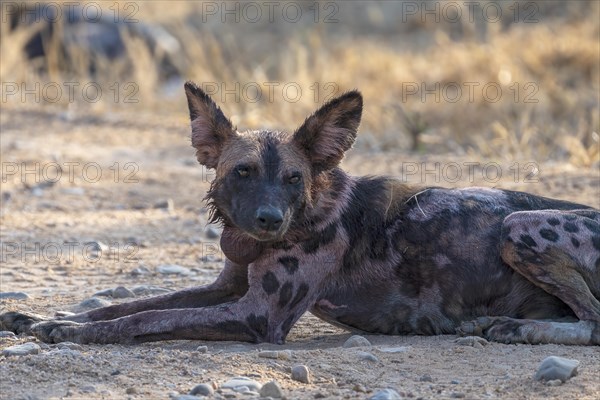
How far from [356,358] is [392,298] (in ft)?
2.78

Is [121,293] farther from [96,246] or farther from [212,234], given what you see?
[212,234]

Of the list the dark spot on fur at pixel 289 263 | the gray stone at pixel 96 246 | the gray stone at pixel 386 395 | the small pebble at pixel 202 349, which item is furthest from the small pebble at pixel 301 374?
the gray stone at pixel 96 246

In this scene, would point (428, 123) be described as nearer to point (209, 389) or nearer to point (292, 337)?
point (292, 337)

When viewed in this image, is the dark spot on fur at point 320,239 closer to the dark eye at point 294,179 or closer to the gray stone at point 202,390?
the dark eye at point 294,179

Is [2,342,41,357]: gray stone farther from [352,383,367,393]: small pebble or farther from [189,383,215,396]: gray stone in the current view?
[352,383,367,393]: small pebble

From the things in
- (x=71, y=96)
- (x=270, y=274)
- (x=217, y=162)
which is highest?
(x=71, y=96)

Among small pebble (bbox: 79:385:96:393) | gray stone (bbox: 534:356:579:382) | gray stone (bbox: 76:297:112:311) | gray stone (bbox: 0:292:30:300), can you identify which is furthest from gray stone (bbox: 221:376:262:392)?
gray stone (bbox: 0:292:30:300)

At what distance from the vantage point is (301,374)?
4.57 m

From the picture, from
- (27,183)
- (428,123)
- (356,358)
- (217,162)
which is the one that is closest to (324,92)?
(428,123)

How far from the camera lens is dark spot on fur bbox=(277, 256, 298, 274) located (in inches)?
220

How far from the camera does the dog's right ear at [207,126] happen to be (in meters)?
5.82

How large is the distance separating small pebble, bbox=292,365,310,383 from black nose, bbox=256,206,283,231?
0.89 metres

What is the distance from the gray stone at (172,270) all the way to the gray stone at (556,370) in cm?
314

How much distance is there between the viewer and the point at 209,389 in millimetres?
4297
